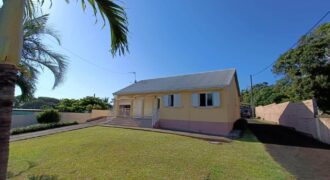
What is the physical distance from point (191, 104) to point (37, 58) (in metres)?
12.5

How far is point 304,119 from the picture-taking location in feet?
50.9

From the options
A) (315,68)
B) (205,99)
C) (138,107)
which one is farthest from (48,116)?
(315,68)

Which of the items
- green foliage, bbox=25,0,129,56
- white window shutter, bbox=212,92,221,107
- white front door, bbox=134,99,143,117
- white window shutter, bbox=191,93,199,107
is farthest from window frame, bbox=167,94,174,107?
Answer: green foliage, bbox=25,0,129,56

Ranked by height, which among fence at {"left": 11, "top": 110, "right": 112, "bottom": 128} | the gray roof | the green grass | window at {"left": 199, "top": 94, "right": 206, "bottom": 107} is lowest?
the green grass

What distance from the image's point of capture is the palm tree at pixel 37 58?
7160mm

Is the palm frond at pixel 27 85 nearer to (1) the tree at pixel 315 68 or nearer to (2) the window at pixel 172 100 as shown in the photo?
(2) the window at pixel 172 100

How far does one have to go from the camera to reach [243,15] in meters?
16.0

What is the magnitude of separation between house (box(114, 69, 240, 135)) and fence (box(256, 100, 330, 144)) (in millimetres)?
5384

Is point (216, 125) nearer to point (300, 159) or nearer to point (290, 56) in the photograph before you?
point (300, 159)

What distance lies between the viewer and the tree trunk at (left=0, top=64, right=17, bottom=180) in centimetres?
216

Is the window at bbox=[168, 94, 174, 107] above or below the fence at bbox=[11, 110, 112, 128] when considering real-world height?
above

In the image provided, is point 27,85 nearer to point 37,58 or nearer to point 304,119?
point 37,58

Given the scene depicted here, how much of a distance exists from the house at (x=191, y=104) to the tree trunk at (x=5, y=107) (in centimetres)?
1475

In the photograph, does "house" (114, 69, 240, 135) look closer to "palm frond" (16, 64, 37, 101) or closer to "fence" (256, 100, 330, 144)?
"fence" (256, 100, 330, 144)
